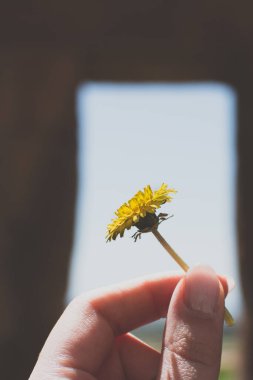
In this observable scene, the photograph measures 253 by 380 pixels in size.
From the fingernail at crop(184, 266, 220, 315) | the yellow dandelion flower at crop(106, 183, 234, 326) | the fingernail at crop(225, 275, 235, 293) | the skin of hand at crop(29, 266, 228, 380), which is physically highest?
the yellow dandelion flower at crop(106, 183, 234, 326)

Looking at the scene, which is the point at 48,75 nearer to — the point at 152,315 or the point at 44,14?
the point at 44,14

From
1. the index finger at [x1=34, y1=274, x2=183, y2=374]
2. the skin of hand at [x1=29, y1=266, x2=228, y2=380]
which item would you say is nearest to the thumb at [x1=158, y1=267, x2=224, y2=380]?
the skin of hand at [x1=29, y1=266, x2=228, y2=380]

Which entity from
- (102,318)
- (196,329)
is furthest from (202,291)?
(102,318)

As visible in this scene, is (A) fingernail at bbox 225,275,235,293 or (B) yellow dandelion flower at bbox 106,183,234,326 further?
(A) fingernail at bbox 225,275,235,293

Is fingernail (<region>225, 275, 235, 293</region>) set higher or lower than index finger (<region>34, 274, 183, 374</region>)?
higher

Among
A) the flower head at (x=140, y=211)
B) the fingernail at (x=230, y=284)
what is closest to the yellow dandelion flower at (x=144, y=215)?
the flower head at (x=140, y=211)

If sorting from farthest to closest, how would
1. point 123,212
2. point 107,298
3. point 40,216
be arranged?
point 40,216 < point 107,298 < point 123,212

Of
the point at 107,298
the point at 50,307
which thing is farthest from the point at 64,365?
the point at 50,307

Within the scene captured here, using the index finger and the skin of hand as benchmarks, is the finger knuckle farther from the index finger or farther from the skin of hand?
the index finger
